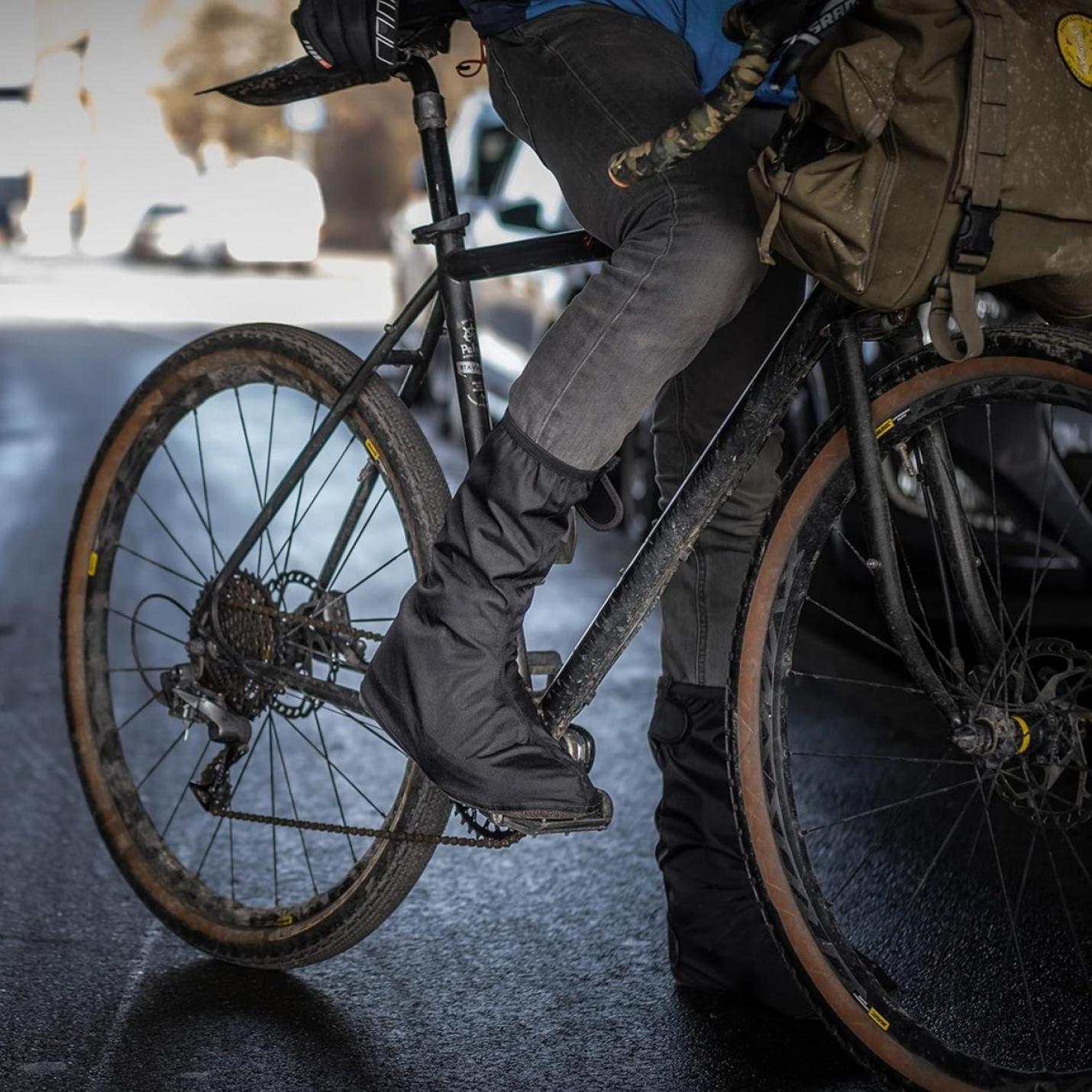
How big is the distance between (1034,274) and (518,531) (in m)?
0.72

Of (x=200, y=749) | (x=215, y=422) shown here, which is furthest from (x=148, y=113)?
(x=200, y=749)

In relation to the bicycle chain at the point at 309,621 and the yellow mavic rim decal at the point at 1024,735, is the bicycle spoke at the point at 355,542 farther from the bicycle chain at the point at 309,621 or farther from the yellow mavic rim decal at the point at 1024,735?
the yellow mavic rim decal at the point at 1024,735

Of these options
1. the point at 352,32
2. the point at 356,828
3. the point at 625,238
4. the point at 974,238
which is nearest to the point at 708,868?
the point at 356,828

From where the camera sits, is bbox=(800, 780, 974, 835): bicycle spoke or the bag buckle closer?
the bag buckle

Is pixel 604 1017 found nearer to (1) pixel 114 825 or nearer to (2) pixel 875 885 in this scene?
(2) pixel 875 885

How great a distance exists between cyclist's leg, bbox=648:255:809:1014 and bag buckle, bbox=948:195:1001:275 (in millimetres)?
737

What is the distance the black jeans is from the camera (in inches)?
85.0

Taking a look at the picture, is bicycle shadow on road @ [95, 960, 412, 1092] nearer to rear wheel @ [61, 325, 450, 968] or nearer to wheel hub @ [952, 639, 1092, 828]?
rear wheel @ [61, 325, 450, 968]

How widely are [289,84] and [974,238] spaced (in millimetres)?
1267

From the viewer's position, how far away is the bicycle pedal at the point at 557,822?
2346mm

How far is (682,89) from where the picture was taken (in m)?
2.25

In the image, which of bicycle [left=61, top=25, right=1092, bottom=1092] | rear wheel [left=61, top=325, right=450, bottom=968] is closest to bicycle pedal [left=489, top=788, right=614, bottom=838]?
bicycle [left=61, top=25, right=1092, bottom=1092]

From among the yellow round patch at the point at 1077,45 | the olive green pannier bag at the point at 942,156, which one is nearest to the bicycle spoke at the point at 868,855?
the olive green pannier bag at the point at 942,156

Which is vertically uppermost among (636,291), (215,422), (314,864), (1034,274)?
(1034,274)
